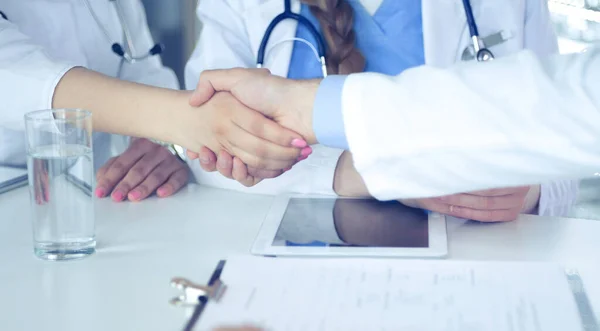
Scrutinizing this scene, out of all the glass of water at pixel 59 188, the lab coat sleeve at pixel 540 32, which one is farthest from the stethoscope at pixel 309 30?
the glass of water at pixel 59 188

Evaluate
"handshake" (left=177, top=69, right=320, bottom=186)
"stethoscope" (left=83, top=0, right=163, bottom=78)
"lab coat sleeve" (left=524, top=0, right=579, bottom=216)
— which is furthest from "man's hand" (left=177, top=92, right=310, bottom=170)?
"lab coat sleeve" (left=524, top=0, right=579, bottom=216)

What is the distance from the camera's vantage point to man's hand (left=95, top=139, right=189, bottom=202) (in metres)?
1.06

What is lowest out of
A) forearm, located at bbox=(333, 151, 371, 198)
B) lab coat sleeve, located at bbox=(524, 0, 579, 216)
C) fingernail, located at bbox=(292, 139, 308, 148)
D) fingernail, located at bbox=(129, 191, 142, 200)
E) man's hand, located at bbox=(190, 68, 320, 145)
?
forearm, located at bbox=(333, 151, 371, 198)

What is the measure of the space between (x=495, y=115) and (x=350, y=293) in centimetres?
23

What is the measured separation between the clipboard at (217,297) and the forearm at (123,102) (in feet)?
1.34

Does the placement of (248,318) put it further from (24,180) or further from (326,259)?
(24,180)

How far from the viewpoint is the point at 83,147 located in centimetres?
84

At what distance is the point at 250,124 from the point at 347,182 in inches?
6.8

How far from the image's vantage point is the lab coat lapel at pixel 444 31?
1.24 meters

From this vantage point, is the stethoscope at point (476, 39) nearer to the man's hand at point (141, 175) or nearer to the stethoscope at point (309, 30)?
the stethoscope at point (309, 30)

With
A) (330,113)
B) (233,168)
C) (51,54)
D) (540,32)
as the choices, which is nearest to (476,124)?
(330,113)

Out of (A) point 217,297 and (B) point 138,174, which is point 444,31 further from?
(A) point 217,297

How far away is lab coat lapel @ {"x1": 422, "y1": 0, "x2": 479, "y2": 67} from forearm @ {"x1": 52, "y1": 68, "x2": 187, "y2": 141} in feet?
1.38

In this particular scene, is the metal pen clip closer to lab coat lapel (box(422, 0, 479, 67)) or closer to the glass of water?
the glass of water
